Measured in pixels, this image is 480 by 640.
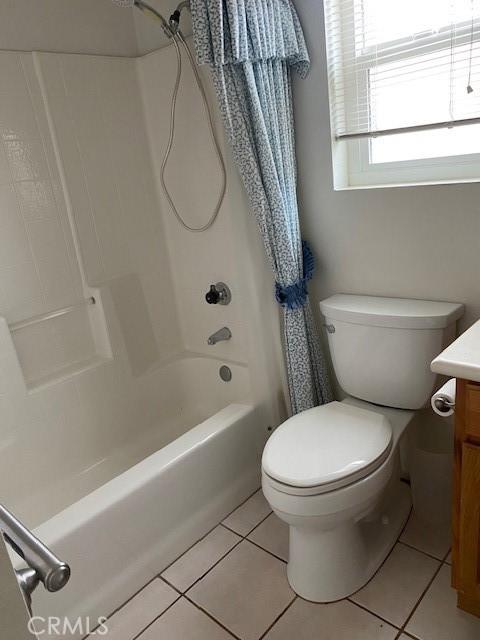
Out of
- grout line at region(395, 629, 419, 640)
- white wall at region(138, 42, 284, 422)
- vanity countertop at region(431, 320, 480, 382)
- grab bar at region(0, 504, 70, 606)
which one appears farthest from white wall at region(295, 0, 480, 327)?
grab bar at region(0, 504, 70, 606)

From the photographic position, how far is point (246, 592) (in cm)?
158

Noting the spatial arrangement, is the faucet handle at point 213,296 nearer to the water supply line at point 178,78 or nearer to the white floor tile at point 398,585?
the water supply line at point 178,78

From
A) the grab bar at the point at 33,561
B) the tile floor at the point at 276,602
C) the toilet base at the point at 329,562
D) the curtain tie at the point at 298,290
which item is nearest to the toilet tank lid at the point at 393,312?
the curtain tie at the point at 298,290

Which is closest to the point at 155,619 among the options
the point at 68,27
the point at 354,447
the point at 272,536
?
the point at 272,536

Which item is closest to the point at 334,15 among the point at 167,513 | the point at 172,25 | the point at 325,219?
the point at 172,25

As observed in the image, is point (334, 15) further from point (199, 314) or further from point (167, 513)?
point (167, 513)

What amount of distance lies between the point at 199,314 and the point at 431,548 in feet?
4.29

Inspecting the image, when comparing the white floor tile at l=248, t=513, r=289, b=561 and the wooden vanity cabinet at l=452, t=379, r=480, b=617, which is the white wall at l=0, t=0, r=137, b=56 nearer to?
the wooden vanity cabinet at l=452, t=379, r=480, b=617

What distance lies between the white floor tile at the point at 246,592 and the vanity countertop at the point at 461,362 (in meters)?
→ 0.91

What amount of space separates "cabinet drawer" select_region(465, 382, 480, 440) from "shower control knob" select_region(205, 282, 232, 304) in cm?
108

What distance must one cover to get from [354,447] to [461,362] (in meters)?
0.48

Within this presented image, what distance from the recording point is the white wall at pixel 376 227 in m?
1.59

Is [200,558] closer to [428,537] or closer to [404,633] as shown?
[404,633]

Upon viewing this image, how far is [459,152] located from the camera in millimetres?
1592
